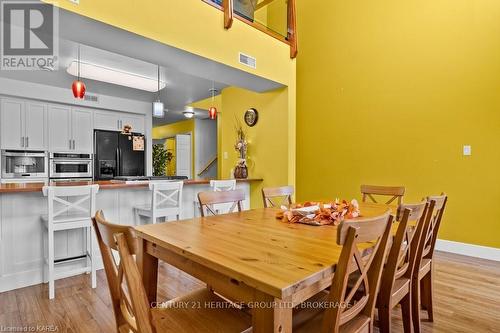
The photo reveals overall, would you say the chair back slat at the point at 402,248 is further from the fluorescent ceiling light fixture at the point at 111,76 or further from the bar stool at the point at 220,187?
the fluorescent ceiling light fixture at the point at 111,76

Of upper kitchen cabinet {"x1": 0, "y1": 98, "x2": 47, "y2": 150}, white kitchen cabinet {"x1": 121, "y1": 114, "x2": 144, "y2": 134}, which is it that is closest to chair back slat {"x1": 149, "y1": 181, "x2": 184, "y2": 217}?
upper kitchen cabinet {"x1": 0, "y1": 98, "x2": 47, "y2": 150}

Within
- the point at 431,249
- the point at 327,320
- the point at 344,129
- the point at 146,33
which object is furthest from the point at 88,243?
the point at 344,129

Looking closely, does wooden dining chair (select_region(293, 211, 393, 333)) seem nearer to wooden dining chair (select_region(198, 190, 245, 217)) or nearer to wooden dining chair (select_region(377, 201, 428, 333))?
wooden dining chair (select_region(377, 201, 428, 333))

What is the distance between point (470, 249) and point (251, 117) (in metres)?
3.59

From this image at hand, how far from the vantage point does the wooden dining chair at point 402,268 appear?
1.27 metres

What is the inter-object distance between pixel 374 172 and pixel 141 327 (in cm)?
384

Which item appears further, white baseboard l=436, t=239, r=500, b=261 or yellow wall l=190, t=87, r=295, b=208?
yellow wall l=190, t=87, r=295, b=208

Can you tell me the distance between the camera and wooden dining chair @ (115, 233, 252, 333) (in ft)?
2.81

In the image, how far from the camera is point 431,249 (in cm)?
190

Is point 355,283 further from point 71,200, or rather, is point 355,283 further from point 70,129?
point 70,129

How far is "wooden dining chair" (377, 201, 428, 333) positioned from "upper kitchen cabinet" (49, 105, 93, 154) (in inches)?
229

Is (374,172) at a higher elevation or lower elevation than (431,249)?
higher

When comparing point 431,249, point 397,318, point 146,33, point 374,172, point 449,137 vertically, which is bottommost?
point 397,318

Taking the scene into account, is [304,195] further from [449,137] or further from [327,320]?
[327,320]
